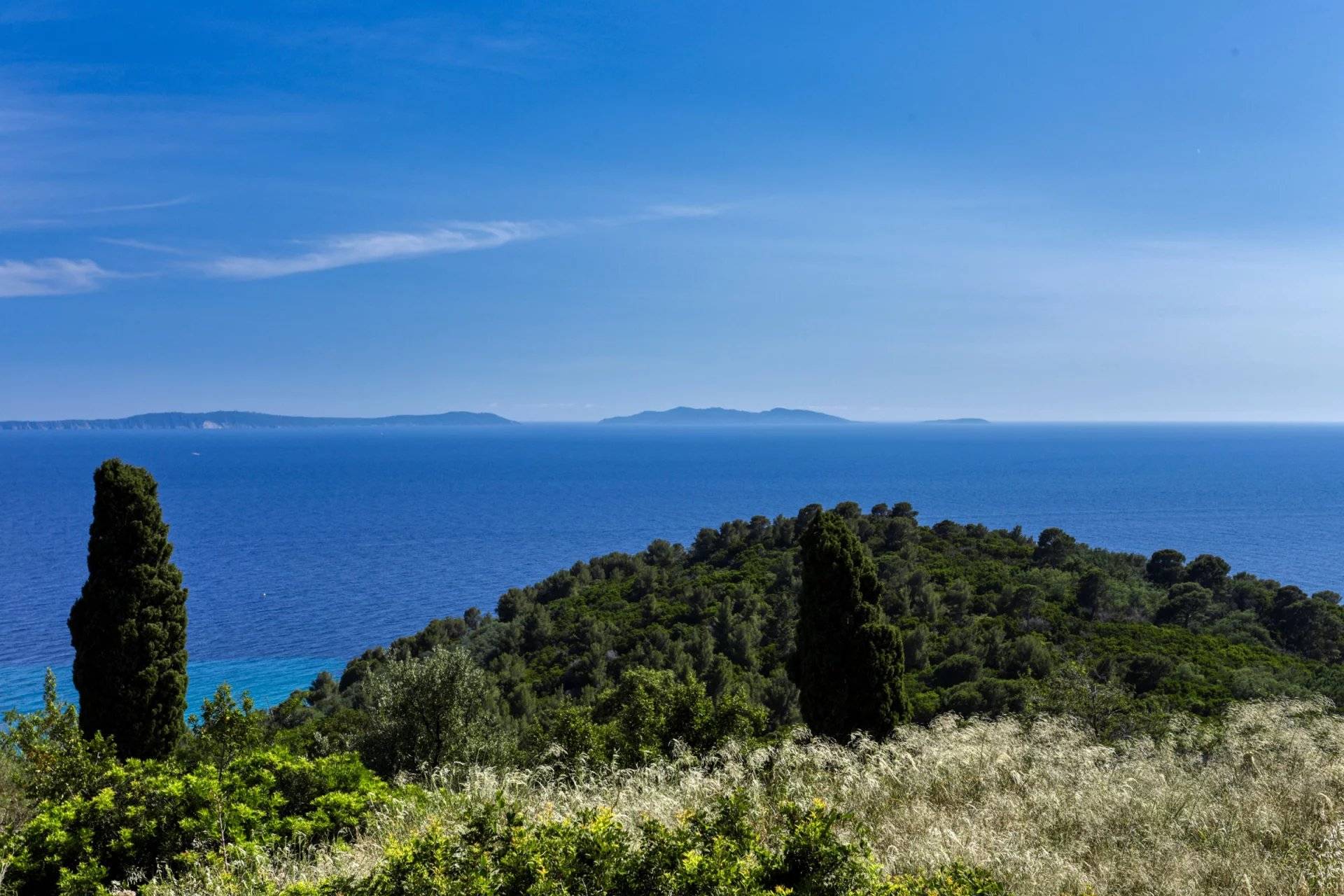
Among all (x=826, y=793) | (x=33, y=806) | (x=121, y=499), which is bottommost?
(x=33, y=806)

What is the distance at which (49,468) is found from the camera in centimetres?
16700

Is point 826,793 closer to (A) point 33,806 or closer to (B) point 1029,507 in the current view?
(A) point 33,806

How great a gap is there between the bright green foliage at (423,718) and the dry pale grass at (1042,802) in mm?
3291

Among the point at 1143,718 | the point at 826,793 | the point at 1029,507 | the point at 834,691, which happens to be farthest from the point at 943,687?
the point at 1029,507

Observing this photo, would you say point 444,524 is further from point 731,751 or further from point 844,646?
point 731,751

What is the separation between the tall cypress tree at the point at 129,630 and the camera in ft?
48.8

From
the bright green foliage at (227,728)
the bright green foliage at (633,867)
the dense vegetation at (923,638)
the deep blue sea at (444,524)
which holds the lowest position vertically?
the deep blue sea at (444,524)

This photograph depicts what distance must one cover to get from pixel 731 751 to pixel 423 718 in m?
7.53

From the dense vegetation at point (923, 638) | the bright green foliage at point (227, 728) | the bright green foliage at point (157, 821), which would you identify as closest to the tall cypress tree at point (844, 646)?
the dense vegetation at point (923, 638)

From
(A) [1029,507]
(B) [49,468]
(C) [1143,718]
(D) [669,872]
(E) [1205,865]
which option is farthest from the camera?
(B) [49,468]

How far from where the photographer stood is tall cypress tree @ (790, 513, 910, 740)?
16.0 metres

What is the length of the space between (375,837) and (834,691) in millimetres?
10542

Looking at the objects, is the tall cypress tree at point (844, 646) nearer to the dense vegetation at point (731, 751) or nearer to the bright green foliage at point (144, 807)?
the dense vegetation at point (731, 751)

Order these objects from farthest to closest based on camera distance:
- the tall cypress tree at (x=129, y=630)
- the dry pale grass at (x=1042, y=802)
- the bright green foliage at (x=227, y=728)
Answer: the tall cypress tree at (x=129, y=630) < the bright green foliage at (x=227, y=728) < the dry pale grass at (x=1042, y=802)
